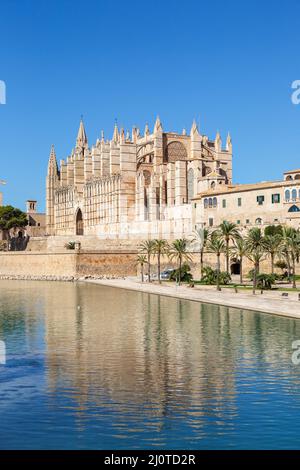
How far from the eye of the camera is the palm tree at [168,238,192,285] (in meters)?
58.1

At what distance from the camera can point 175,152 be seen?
87.4 meters

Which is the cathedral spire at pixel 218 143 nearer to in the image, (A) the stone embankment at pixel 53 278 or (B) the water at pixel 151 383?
(A) the stone embankment at pixel 53 278

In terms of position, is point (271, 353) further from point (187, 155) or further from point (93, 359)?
point (187, 155)

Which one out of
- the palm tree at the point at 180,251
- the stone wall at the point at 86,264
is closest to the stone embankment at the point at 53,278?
the stone wall at the point at 86,264

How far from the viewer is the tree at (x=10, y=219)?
341ft

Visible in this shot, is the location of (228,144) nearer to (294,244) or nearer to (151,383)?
(294,244)

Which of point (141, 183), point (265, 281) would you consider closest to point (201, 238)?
point (265, 281)

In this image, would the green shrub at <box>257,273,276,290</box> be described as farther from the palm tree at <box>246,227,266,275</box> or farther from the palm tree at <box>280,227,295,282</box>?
the palm tree at <box>280,227,295,282</box>

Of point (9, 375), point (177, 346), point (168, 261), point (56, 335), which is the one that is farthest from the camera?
point (168, 261)

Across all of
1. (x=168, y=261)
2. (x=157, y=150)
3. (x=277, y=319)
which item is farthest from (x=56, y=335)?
(x=157, y=150)

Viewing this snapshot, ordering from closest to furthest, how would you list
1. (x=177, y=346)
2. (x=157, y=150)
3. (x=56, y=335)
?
(x=177, y=346) < (x=56, y=335) < (x=157, y=150)

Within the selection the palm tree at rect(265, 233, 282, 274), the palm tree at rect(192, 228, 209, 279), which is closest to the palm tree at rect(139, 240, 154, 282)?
the palm tree at rect(192, 228, 209, 279)

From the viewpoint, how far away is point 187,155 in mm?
87500
